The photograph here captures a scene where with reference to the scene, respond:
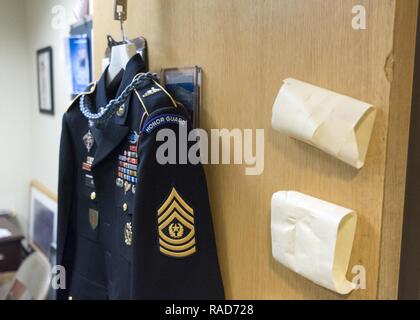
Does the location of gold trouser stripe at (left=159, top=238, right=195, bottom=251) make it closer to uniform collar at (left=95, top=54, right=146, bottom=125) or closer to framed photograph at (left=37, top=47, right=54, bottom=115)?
uniform collar at (left=95, top=54, right=146, bottom=125)

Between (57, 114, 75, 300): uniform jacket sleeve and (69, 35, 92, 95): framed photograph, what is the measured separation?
0.73 m

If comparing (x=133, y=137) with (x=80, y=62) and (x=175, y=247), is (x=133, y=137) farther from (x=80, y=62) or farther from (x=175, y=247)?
(x=80, y=62)

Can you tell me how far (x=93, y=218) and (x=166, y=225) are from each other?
0.31 m

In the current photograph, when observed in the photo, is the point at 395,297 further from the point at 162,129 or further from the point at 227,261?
the point at 162,129

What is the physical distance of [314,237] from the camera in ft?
1.86

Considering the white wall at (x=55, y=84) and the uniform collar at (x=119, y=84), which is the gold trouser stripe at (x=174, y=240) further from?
the white wall at (x=55, y=84)

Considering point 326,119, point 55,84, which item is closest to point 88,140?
point 326,119

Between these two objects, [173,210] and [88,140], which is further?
[88,140]

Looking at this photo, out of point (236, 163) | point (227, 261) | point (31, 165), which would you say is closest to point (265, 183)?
point (236, 163)

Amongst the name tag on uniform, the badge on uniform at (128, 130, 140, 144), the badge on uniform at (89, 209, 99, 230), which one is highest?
the badge on uniform at (128, 130, 140, 144)

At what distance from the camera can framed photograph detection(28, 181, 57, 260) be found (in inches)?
89.5

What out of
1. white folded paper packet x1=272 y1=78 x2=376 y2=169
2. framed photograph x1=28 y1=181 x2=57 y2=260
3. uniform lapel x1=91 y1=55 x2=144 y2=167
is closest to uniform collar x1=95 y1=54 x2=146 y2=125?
uniform lapel x1=91 y1=55 x2=144 y2=167

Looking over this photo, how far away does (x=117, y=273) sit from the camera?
0.86m

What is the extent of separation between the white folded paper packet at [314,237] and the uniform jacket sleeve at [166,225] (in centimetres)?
17
